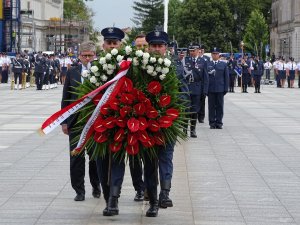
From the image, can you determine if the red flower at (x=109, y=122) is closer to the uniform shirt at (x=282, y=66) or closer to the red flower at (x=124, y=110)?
the red flower at (x=124, y=110)

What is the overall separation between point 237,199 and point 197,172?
239 cm

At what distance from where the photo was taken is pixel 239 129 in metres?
21.2

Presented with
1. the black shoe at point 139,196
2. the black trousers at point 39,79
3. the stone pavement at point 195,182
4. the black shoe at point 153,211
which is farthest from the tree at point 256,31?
the black shoe at point 153,211

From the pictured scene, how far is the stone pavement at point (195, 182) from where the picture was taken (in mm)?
9789

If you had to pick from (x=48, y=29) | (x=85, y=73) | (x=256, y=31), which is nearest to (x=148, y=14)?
(x=48, y=29)

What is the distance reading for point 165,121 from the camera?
9352mm

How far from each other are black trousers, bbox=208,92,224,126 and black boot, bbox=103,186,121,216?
39.2 feet

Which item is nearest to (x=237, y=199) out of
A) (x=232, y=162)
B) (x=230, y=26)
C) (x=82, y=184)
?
(x=82, y=184)

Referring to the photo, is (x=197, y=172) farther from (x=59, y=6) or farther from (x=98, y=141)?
(x=59, y=6)

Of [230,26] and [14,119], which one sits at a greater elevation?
[230,26]

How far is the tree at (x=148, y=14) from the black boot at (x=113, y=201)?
12692 cm

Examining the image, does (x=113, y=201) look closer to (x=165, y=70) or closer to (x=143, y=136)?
(x=143, y=136)

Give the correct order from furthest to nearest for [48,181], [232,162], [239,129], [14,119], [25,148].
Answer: [14,119]
[239,129]
[25,148]
[232,162]
[48,181]

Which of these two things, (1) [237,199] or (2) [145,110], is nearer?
(2) [145,110]
